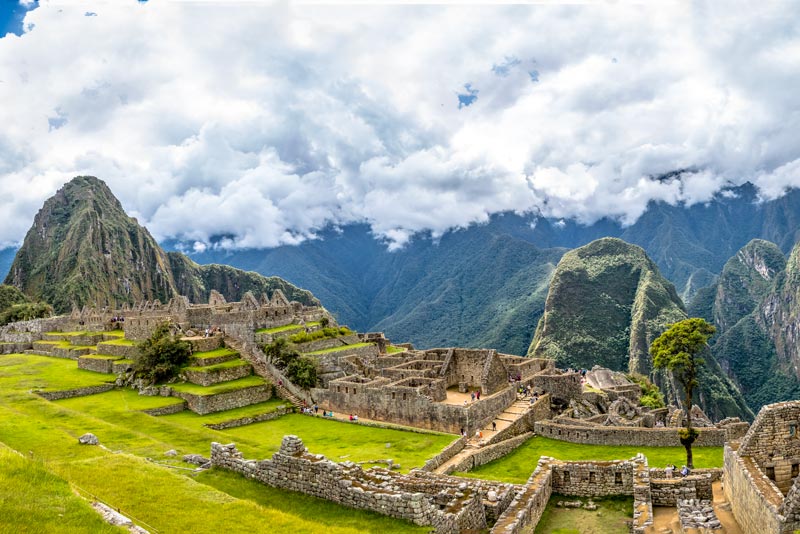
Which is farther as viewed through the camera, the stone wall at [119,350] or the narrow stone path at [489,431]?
the stone wall at [119,350]

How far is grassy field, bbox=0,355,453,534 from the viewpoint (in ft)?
24.8

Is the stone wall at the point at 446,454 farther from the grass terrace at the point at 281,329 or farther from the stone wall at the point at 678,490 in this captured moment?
the grass terrace at the point at 281,329

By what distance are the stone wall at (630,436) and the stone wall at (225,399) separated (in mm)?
15306

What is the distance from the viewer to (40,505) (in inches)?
271

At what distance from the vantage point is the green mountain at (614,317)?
105 m

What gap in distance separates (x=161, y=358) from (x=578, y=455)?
906 inches

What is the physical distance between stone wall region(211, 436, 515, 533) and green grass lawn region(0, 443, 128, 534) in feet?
12.2

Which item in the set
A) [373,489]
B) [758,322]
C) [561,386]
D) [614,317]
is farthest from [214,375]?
[758,322]

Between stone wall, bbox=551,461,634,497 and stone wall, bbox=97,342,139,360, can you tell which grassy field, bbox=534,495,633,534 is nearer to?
stone wall, bbox=551,461,634,497

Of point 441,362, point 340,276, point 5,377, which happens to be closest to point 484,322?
point 340,276

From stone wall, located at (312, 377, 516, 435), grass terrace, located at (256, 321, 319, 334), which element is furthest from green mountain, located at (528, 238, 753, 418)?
stone wall, located at (312, 377, 516, 435)

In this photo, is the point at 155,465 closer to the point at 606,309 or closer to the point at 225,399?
the point at 225,399

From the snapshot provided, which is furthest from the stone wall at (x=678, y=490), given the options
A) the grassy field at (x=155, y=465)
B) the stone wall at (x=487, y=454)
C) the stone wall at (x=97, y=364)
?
the stone wall at (x=97, y=364)

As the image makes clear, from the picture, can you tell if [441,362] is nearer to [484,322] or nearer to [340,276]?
[484,322]
